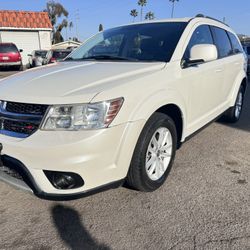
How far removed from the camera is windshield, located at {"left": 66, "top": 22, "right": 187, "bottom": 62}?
3.69 meters

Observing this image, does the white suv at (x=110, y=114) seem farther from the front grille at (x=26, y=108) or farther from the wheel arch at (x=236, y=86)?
the wheel arch at (x=236, y=86)

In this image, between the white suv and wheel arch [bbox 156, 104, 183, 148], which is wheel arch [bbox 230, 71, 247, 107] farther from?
wheel arch [bbox 156, 104, 183, 148]

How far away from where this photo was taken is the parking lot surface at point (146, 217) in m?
2.59

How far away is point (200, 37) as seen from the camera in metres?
4.14

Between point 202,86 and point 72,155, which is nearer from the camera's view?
point 72,155

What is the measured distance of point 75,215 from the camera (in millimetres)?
2982

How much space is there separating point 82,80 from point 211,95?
212 cm

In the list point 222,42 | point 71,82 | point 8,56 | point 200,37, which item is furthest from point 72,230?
point 8,56

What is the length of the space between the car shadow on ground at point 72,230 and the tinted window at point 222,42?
314 centimetres

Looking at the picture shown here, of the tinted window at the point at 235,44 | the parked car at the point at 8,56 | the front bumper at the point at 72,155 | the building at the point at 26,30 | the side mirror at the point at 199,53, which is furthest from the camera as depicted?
the building at the point at 26,30

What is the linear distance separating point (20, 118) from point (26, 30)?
27.4 meters

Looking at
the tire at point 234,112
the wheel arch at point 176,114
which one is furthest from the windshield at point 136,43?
the tire at point 234,112

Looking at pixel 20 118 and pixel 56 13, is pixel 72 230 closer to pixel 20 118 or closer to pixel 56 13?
pixel 20 118

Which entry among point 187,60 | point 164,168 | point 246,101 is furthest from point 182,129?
point 246,101
